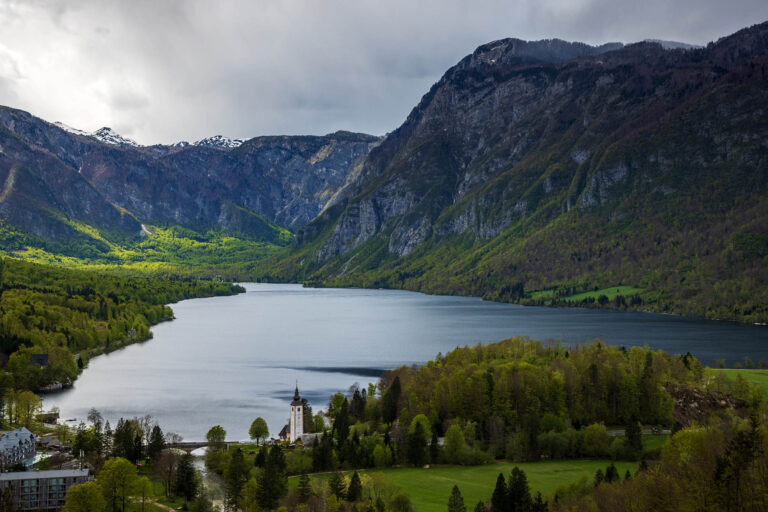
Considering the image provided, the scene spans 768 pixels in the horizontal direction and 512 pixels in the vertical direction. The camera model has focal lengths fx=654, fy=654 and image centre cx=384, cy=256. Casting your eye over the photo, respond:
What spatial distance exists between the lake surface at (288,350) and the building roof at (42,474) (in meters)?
17.1

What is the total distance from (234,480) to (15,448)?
18.8 m

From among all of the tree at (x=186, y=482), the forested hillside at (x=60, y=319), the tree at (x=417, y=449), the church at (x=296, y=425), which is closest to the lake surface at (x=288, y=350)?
the forested hillside at (x=60, y=319)

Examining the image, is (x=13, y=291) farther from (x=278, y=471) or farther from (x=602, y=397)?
(x=602, y=397)

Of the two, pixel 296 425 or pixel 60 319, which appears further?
pixel 60 319

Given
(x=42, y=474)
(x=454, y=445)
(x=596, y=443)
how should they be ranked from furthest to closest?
(x=596, y=443), (x=454, y=445), (x=42, y=474)

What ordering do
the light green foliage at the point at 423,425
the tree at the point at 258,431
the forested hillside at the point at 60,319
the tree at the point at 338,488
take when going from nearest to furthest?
the tree at the point at 338,488 < the light green foliage at the point at 423,425 < the tree at the point at 258,431 < the forested hillside at the point at 60,319

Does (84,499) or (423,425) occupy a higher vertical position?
(423,425)

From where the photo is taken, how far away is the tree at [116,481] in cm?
4169

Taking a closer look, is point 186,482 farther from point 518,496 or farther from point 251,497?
point 518,496

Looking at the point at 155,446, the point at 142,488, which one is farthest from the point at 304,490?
the point at 155,446

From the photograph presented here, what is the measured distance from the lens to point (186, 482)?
45.1m

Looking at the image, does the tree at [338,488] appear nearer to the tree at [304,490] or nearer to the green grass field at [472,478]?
the tree at [304,490]

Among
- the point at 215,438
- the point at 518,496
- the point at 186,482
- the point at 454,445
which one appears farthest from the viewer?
the point at 215,438

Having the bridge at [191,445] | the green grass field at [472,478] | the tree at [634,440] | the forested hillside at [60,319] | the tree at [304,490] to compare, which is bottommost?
the green grass field at [472,478]
